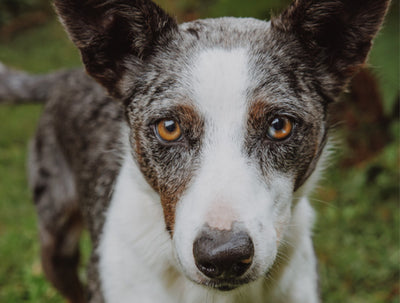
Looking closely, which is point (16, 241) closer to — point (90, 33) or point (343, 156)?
point (90, 33)

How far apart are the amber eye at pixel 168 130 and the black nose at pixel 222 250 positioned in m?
0.64

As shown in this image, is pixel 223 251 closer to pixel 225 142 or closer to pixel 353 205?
pixel 225 142

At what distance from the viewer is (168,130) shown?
101 inches

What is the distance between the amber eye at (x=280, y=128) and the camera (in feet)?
8.25

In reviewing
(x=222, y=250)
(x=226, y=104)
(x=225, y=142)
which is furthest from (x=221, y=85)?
(x=222, y=250)

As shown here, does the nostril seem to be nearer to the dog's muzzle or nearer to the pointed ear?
the dog's muzzle

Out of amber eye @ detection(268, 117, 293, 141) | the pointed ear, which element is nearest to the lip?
amber eye @ detection(268, 117, 293, 141)

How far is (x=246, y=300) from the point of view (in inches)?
111

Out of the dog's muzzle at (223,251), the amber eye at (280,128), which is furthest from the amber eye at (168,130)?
the dog's muzzle at (223,251)

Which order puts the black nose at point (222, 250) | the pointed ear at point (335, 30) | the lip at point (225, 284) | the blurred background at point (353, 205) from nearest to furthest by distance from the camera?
the black nose at point (222, 250)
the lip at point (225, 284)
the pointed ear at point (335, 30)
the blurred background at point (353, 205)

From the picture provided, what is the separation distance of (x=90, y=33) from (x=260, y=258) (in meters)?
1.55

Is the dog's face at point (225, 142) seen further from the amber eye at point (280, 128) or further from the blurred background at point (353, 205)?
the blurred background at point (353, 205)

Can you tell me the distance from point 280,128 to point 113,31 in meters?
1.12

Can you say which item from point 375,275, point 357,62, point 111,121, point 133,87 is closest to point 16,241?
point 111,121
